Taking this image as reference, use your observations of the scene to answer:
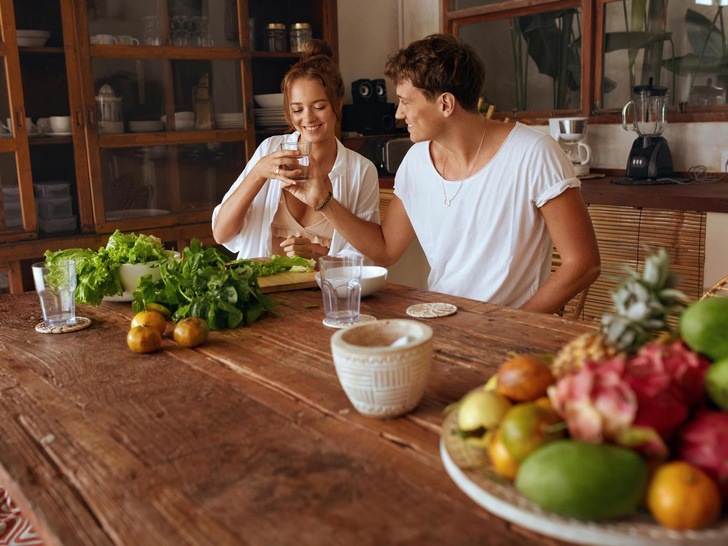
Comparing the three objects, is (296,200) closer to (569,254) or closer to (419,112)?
(419,112)

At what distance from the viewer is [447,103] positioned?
2.11m

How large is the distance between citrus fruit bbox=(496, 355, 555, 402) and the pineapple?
0.10 ft

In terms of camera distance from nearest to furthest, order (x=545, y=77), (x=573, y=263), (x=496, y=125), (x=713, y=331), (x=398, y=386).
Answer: (x=713, y=331) < (x=398, y=386) < (x=573, y=263) < (x=496, y=125) < (x=545, y=77)

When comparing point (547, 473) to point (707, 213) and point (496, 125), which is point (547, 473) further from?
point (707, 213)

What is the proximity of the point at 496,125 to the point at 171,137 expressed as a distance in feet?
6.67

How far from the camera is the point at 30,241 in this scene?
3348 mm

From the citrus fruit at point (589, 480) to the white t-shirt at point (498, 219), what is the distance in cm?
136

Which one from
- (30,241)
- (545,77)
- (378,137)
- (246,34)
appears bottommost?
(30,241)

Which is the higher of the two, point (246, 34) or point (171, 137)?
point (246, 34)

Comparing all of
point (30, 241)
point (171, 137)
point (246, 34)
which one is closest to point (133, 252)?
point (30, 241)

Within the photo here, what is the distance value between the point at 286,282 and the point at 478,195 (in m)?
0.61

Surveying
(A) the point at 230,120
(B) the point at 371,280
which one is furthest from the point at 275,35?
(B) the point at 371,280

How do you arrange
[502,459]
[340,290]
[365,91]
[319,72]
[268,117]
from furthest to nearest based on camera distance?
[365,91] < [268,117] < [319,72] < [340,290] < [502,459]

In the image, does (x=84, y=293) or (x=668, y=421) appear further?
(x=84, y=293)
